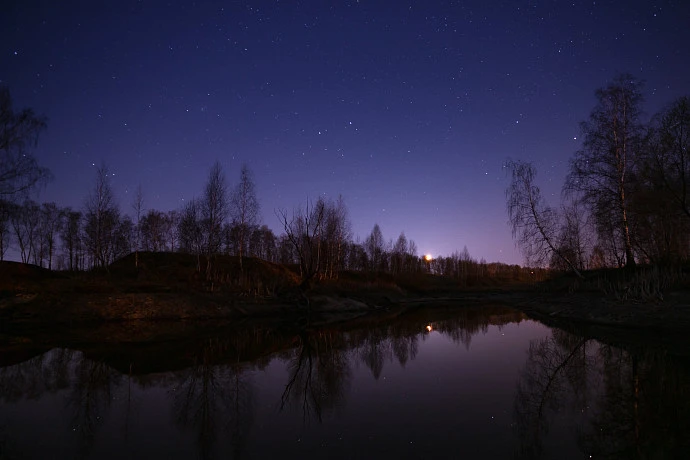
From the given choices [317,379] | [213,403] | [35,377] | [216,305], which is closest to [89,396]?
[213,403]

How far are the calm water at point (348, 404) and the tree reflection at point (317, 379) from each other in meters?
0.06

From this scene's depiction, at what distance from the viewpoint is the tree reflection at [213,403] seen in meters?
6.03

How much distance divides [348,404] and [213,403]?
275 centimetres

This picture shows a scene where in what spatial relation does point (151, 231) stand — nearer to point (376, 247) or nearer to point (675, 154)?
point (376, 247)

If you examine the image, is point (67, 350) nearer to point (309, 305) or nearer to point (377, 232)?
point (309, 305)

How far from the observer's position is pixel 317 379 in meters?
9.85

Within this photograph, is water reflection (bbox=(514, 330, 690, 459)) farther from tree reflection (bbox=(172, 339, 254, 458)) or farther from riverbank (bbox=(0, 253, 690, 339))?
riverbank (bbox=(0, 253, 690, 339))

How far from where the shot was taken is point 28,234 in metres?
64.8

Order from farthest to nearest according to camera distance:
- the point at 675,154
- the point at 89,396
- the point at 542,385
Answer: the point at 675,154 → the point at 542,385 → the point at 89,396

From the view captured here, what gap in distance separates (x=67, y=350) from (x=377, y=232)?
82112 millimetres

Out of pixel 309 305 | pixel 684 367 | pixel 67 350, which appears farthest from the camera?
pixel 309 305

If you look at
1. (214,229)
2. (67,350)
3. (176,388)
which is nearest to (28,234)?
(214,229)

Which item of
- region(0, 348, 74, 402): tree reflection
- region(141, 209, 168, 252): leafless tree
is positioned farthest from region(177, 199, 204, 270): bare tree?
region(0, 348, 74, 402): tree reflection

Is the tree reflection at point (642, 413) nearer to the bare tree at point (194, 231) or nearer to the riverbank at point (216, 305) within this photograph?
the riverbank at point (216, 305)
